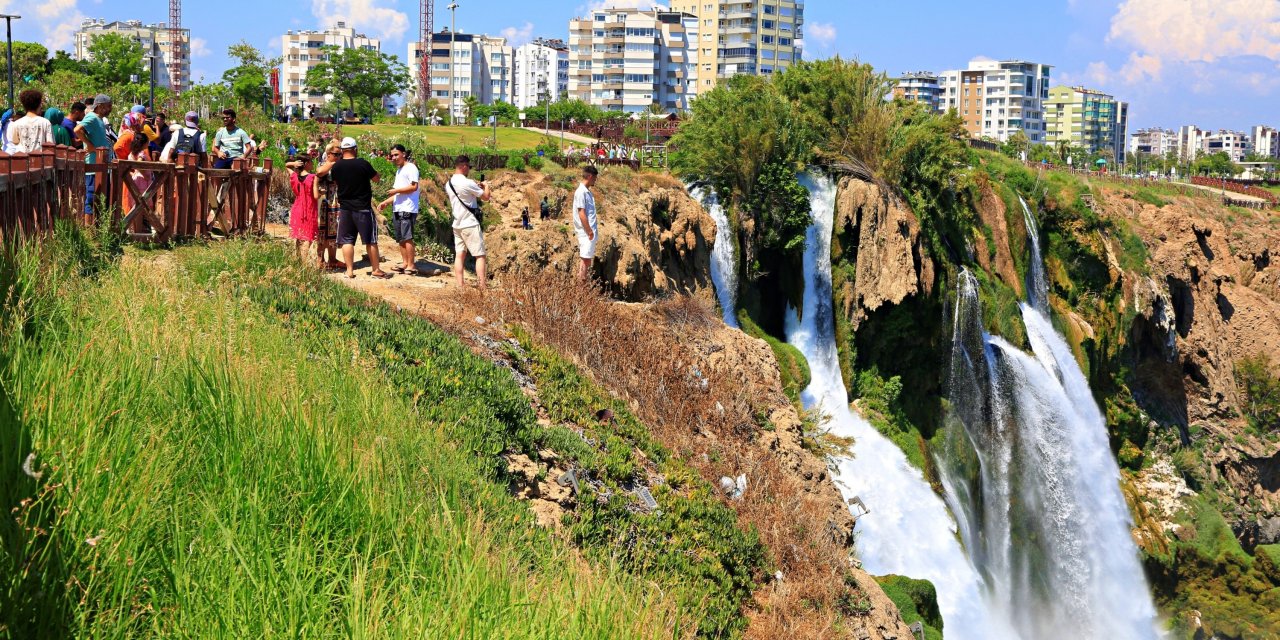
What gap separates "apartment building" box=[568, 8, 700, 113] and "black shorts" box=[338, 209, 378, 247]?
102581 millimetres

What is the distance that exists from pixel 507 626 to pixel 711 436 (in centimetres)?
769

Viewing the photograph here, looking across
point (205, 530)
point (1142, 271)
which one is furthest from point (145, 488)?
point (1142, 271)

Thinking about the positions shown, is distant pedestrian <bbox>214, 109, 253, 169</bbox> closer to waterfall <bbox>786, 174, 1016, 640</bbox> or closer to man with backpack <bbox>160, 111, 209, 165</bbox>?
man with backpack <bbox>160, 111, 209, 165</bbox>

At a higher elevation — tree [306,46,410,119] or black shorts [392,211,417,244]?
tree [306,46,410,119]

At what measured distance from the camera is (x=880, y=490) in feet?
72.1

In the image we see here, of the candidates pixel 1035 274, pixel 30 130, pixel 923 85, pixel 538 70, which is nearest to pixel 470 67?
pixel 538 70

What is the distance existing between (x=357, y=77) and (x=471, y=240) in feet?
221

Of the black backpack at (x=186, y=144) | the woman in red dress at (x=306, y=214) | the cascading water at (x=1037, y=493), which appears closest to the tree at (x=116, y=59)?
the cascading water at (x=1037, y=493)

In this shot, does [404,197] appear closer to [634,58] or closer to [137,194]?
[137,194]

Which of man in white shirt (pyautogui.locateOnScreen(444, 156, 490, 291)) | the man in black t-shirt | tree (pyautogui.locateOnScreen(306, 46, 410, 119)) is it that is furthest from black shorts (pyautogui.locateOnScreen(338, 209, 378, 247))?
tree (pyautogui.locateOnScreen(306, 46, 410, 119))

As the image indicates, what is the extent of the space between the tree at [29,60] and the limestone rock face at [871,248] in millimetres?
34166

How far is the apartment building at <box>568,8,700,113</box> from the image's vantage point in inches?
4525

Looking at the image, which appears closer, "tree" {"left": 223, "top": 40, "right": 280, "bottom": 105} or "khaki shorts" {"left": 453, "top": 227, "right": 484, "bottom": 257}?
"khaki shorts" {"left": 453, "top": 227, "right": 484, "bottom": 257}

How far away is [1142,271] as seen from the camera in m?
34.4
